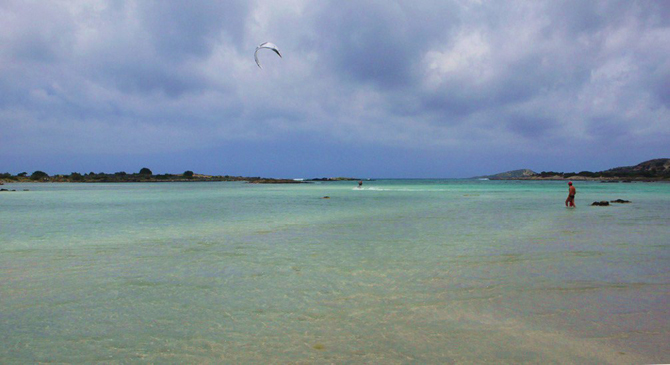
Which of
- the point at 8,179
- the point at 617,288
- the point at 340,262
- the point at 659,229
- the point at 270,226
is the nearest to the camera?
the point at 617,288

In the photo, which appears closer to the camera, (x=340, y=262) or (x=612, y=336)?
(x=612, y=336)

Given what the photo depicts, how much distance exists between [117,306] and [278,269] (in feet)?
10.8

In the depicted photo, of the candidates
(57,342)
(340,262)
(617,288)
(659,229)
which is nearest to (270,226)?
(340,262)

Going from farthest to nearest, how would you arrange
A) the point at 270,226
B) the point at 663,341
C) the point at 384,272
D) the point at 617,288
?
1. the point at 270,226
2. the point at 384,272
3. the point at 617,288
4. the point at 663,341

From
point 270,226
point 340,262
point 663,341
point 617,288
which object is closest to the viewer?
point 663,341

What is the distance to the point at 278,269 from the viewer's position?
27.1ft

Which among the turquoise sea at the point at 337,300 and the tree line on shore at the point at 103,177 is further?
the tree line on shore at the point at 103,177

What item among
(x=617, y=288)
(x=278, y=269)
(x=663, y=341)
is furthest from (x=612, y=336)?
(x=278, y=269)

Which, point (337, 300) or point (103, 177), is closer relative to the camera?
point (337, 300)

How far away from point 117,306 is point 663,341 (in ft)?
25.5

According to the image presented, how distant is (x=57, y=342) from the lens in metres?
4.61

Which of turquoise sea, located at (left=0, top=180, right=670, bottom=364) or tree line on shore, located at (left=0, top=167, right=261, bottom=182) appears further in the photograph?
tree line on shore, located at (left=0, top=167, right=261, bottom=182)

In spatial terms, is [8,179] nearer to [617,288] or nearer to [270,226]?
[270,226]

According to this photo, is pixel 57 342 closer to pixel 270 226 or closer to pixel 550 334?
pixel 550 334
